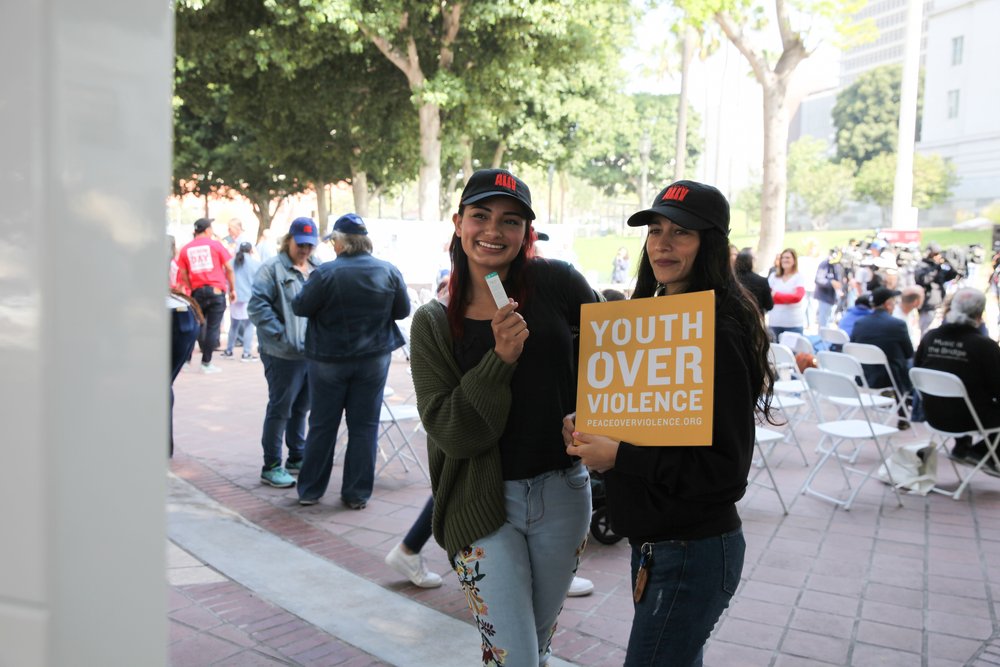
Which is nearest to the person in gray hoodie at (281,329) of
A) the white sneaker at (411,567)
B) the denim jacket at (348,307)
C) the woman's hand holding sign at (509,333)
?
the denim jacket at (348,307)

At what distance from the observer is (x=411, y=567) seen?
4.55 meters

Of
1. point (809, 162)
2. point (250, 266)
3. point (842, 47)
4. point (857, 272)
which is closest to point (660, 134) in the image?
point (809, 162)

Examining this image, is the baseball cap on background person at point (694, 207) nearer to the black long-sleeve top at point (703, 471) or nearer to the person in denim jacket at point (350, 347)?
the black long-sleeve top at point (703, 471)

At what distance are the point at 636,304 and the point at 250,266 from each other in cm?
1140

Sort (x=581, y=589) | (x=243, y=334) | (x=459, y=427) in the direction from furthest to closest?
1. (x=243, y=334)
2. (x=581, y=589)
3. (x=459, y=427)

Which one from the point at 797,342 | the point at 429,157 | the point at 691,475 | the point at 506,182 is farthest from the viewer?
the point at 429,157

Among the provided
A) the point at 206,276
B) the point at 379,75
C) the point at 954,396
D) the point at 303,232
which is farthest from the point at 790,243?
the point at 303,232

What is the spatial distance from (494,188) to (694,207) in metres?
0.53

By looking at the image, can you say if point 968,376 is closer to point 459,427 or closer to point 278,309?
point 278,309

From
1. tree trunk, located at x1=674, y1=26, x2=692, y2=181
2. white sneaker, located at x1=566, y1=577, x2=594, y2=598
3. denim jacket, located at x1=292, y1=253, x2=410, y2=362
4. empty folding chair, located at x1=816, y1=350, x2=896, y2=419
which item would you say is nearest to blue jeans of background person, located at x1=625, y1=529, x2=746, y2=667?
white sneaker, located at x1=566, y1=577, x2=594, y2=598

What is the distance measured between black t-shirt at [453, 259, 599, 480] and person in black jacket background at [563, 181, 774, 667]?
193 millimetres

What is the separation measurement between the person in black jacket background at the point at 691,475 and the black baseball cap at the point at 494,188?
37cm

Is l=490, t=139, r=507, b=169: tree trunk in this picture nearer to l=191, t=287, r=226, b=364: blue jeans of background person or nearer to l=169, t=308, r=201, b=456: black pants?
l=191, t=287, r=226, b=364: blue jeans of background person

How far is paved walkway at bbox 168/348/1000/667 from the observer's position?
382 cm
